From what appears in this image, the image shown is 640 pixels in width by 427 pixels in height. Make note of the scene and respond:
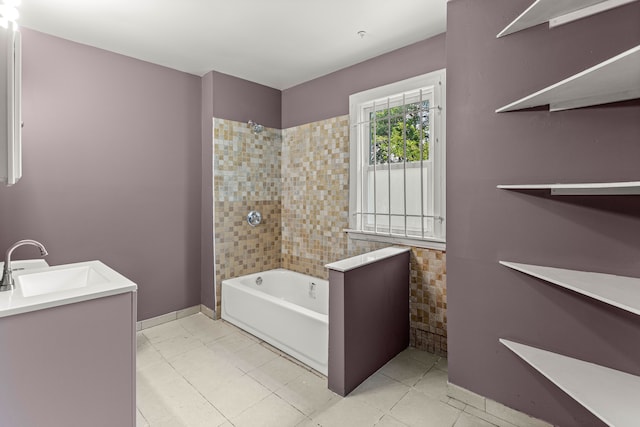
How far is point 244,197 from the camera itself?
3.35 meters

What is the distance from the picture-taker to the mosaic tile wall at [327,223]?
2459mm

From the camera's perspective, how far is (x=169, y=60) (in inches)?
114

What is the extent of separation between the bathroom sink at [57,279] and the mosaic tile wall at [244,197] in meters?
1.41

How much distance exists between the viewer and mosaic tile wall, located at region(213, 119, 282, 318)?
10.4ft

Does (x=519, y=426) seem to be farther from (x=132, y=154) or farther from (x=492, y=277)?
(x=132, y=154)

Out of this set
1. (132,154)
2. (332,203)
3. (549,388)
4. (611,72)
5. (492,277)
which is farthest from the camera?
(332,203)

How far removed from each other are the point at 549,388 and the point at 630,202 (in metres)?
1.00

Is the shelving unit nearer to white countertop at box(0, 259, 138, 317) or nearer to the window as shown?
the window

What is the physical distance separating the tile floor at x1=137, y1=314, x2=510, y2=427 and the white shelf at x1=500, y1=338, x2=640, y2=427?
49 centimetres

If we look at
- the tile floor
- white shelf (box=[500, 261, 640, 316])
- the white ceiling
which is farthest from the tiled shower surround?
white shelf (box=[500, 261, 640, 316])

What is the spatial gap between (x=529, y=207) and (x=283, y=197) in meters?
2.56

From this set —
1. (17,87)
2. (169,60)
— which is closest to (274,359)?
(17,87)

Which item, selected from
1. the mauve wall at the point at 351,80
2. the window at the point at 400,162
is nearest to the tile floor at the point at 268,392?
the window at the point at 400,162

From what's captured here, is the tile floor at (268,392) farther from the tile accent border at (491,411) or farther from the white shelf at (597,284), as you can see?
the white shelf at (597,284)
